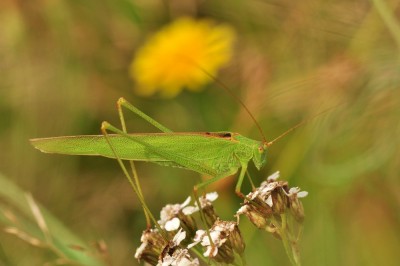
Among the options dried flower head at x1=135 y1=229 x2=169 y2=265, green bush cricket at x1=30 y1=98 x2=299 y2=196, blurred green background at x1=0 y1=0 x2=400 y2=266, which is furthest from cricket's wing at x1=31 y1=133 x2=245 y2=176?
blurred green background at x1=0 y1=0 x2=400 y2=266

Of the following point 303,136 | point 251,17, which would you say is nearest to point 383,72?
point 303,136

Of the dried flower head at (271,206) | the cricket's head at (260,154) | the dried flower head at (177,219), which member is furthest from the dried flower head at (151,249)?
the cricket's head at (260,154)

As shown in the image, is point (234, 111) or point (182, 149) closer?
point (182, 149)

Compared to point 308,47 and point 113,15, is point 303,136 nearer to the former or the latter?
point 308,47

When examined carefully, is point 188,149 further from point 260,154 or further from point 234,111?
point 234,111

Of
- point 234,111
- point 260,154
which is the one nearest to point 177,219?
point 260,154

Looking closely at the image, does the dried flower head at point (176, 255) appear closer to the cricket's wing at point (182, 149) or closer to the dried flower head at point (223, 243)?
the dried flower head at point (223, 243)
